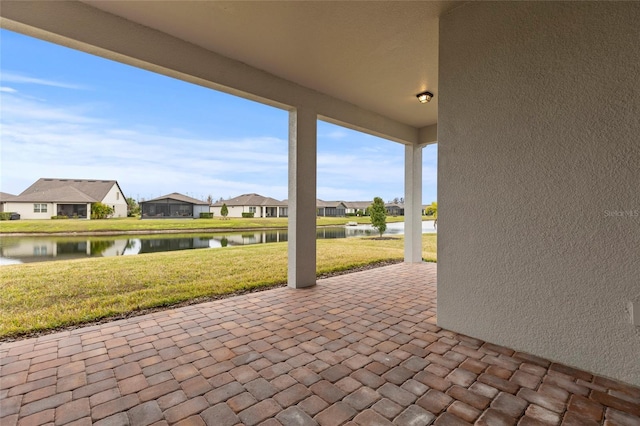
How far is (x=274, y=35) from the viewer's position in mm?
2840

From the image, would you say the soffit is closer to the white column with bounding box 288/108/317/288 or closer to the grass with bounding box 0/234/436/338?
the white column with bounding box 288/108/317/288

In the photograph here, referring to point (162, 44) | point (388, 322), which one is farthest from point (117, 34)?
point (388, 322)

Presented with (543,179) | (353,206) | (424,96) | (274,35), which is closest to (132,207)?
(274,35)

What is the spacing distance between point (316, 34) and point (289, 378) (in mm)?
3047

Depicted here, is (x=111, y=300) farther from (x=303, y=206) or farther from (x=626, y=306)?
(x=626, y=306)

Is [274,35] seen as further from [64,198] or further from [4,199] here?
[64,198]

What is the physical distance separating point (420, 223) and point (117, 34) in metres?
5.79

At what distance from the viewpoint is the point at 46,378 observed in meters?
1.81

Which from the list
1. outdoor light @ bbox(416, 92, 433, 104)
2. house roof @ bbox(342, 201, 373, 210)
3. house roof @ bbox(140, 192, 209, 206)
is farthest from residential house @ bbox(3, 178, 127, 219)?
house roof @ bbox(342, 201, 373, 210)

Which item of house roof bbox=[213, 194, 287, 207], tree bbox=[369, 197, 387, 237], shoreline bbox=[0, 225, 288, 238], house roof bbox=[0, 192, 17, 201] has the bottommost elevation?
shoreline bbox=[0, 225, 288, 238]

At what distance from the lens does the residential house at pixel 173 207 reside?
1012 inches

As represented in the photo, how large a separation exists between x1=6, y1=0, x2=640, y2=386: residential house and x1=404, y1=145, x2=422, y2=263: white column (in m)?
2.96

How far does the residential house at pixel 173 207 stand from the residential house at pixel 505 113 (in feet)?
87.3

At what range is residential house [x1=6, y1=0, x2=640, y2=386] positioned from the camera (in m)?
1.82
